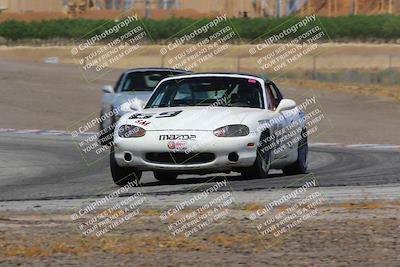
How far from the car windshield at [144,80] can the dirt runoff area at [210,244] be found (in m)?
12.4

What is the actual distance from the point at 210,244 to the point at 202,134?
477 centimetres

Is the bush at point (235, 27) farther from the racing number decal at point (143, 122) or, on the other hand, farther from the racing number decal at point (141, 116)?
the racing number decal at point (143, 122)

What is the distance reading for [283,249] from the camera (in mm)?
8047

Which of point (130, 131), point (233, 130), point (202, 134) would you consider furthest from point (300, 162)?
point (130, 131)

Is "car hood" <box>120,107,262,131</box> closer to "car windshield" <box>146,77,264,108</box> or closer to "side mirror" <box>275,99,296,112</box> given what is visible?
"car windshield" <box>146,77,264,108</box>

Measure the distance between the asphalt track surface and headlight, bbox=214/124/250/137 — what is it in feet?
1.81

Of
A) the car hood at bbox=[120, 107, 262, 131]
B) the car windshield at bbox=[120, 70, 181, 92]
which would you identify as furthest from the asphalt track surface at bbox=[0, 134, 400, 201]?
the car windshield at bbox=[120, 70, 181, 92]

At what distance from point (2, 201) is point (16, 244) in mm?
3653

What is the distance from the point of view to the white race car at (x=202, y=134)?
13039 mm

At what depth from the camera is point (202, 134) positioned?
13.0 metres

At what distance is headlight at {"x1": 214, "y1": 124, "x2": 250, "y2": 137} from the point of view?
13.2m

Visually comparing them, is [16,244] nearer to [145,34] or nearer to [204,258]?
[204,258]

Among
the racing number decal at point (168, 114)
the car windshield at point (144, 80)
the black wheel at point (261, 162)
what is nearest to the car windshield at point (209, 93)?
the racing number decal at point (168, 114)

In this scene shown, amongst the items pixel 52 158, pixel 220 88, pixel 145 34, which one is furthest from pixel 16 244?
pixel 145 34
